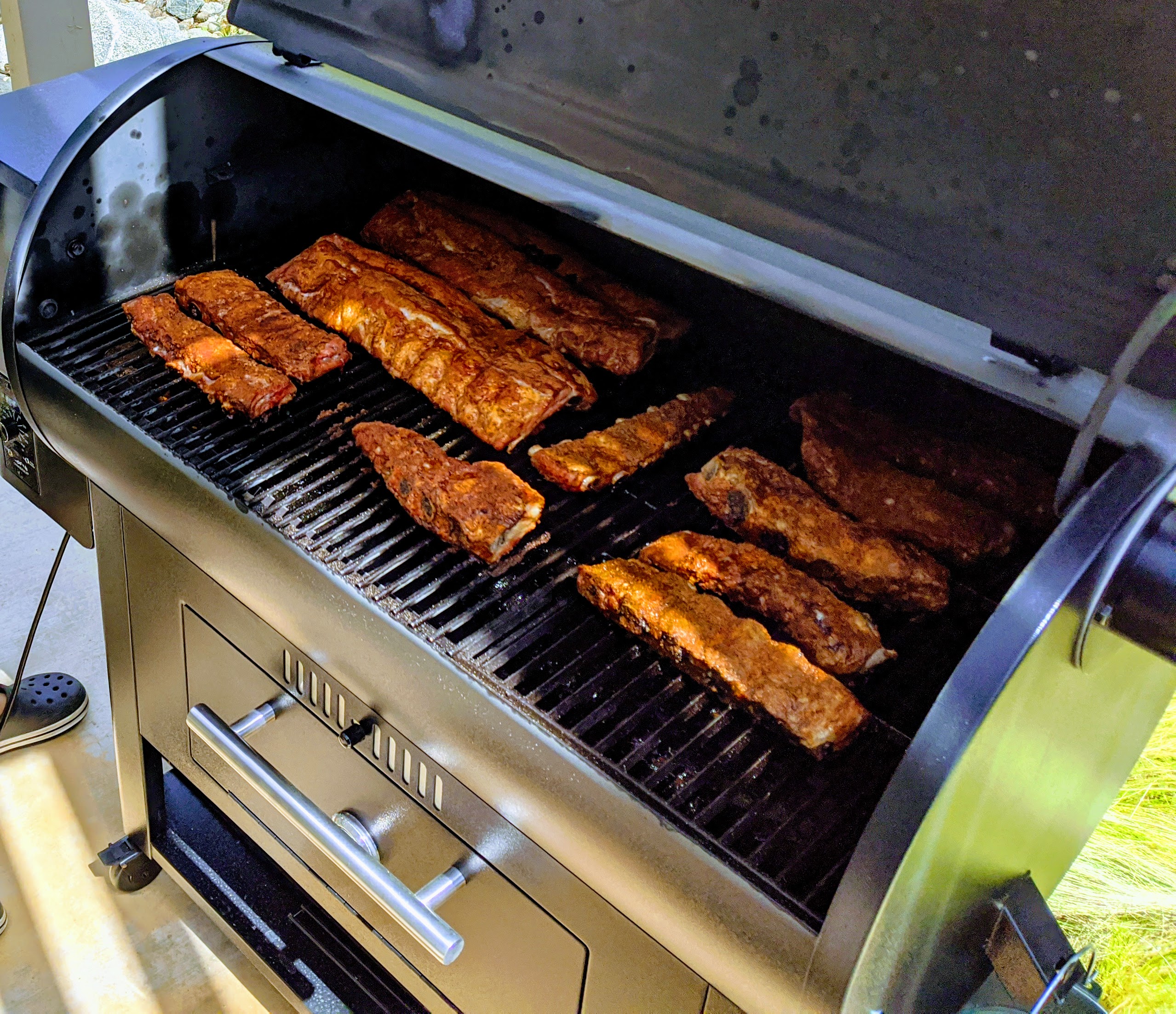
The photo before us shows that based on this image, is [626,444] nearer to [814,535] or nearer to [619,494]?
[619,494]

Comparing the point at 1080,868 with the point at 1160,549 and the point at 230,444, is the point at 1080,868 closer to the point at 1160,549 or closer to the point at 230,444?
the point at 1160,549

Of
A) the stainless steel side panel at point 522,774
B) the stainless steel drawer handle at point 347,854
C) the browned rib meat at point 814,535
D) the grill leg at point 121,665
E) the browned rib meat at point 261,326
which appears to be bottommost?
the grill leg at point 121,665

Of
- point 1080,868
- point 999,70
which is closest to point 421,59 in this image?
point 999,70

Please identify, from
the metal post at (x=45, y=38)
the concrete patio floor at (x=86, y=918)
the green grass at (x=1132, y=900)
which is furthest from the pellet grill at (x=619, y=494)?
the metal post at (x=45, y=38)

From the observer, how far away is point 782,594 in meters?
1.59

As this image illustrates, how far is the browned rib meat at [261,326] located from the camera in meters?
1.95

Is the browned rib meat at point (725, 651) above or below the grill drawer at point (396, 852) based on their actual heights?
above

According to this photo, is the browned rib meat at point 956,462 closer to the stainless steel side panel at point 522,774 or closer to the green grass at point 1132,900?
the stainless steel side panel at point 522,774

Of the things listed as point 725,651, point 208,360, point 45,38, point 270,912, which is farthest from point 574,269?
point 45,38

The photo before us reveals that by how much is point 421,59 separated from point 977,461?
3.53 feet

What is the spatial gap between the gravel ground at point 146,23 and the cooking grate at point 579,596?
111 inches

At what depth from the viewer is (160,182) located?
204cm

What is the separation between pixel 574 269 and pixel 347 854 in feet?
3.98

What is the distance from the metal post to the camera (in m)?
3.54
